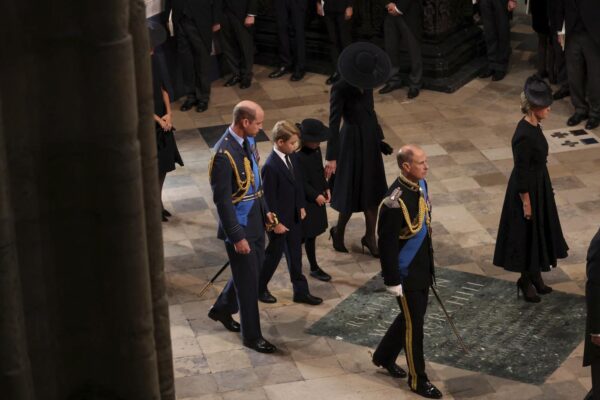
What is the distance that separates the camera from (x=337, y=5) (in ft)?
48.9

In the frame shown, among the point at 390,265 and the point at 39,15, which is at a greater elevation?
the point at 39,15

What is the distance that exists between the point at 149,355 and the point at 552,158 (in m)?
9.59

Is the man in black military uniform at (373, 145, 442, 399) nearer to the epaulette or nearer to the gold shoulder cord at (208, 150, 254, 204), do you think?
the epaulette

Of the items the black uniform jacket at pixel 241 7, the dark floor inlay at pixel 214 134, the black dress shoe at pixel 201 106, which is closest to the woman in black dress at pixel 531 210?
the dark floor inlay at pixel 214 134

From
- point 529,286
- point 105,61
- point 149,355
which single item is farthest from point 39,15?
point 529,286

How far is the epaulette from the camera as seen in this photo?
797cm

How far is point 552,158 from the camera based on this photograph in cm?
1291

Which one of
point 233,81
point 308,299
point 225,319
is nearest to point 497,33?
point 233,81

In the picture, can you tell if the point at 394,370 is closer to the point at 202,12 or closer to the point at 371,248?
the point at 371,248

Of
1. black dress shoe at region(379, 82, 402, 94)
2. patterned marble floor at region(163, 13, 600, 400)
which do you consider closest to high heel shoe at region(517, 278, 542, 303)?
patterned marble floor at region(163, 13, 600, 400)

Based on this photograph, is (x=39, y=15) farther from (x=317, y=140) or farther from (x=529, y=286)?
(x=529, y=286)

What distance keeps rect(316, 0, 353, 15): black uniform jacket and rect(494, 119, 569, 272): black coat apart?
19.1 ft

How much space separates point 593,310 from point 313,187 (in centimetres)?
333

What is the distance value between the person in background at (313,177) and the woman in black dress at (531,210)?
1462mm
